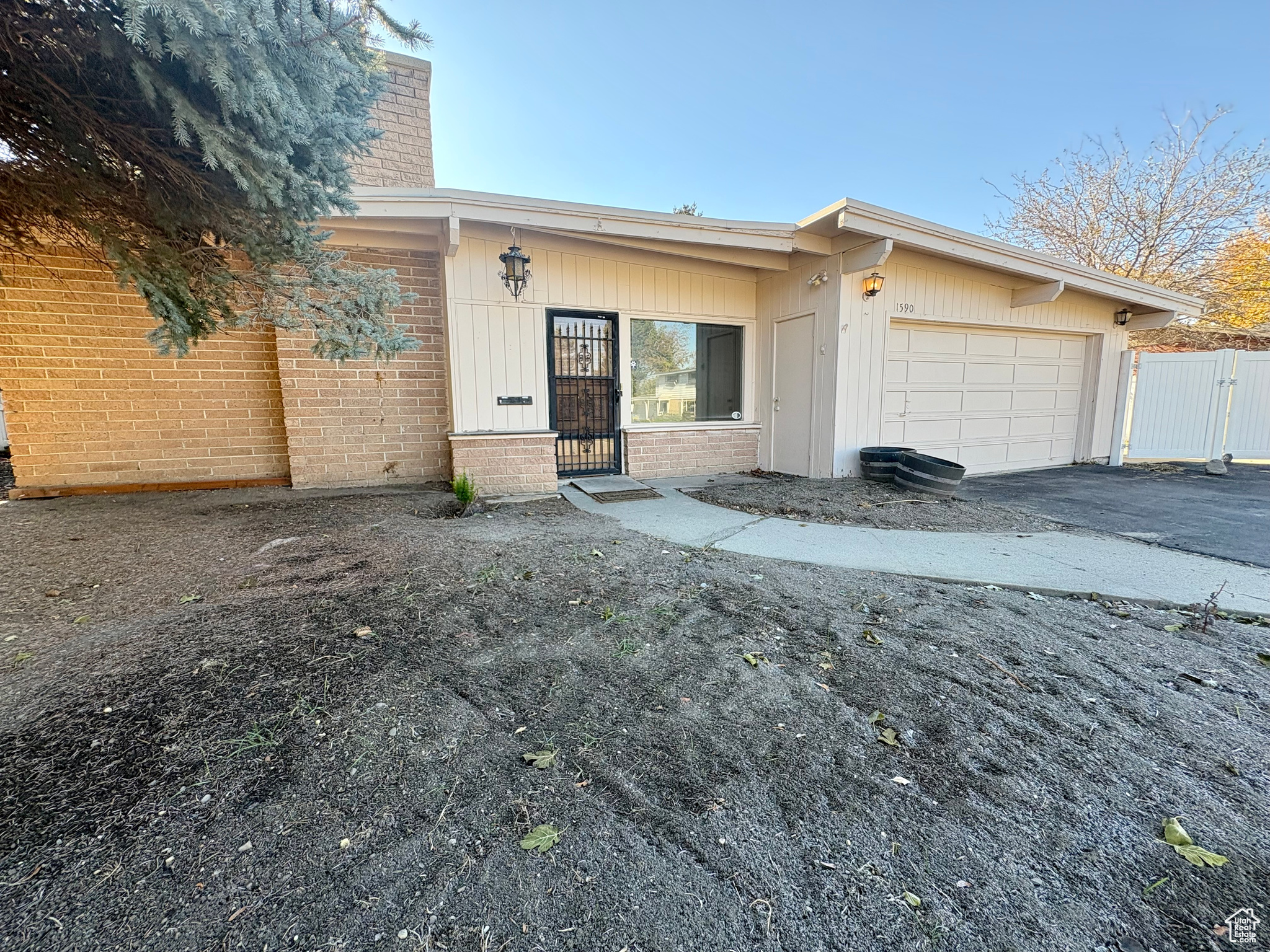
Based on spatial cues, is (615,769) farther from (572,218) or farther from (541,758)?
(572,218)

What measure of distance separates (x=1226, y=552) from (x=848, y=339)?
11.6 feet

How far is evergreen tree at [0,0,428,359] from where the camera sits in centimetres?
189

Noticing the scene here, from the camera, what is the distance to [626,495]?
5441 mm

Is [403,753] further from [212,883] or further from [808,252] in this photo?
[808,252]

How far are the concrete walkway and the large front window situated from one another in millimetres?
2118

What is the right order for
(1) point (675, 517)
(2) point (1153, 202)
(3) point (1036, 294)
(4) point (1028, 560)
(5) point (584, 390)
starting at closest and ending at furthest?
(4) point (1028, 560) → (1) point (675, 517) → (5) point (584, 390) → (3) point (1036, 294) → (2) point (1153, 202)

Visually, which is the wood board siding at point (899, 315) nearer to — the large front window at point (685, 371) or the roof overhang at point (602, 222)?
→ the roof overhang at point (602, 222)

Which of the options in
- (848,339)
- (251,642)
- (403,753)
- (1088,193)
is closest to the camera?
(403,753)

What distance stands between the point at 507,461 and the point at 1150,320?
33.3 ft

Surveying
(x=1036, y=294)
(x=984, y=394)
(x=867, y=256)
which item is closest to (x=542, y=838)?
(x=867, y=256)

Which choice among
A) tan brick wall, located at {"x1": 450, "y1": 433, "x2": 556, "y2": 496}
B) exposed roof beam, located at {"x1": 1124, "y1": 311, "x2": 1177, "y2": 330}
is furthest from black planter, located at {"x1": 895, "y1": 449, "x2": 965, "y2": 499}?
exposed roof beam, located at {"x1": 1124, "y1": 311, "x2": 1177, "y2": 330}

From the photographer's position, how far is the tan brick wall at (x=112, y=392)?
196 inches

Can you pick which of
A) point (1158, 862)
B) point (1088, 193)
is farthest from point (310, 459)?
point (1088, 193)

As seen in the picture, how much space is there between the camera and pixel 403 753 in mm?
1572
